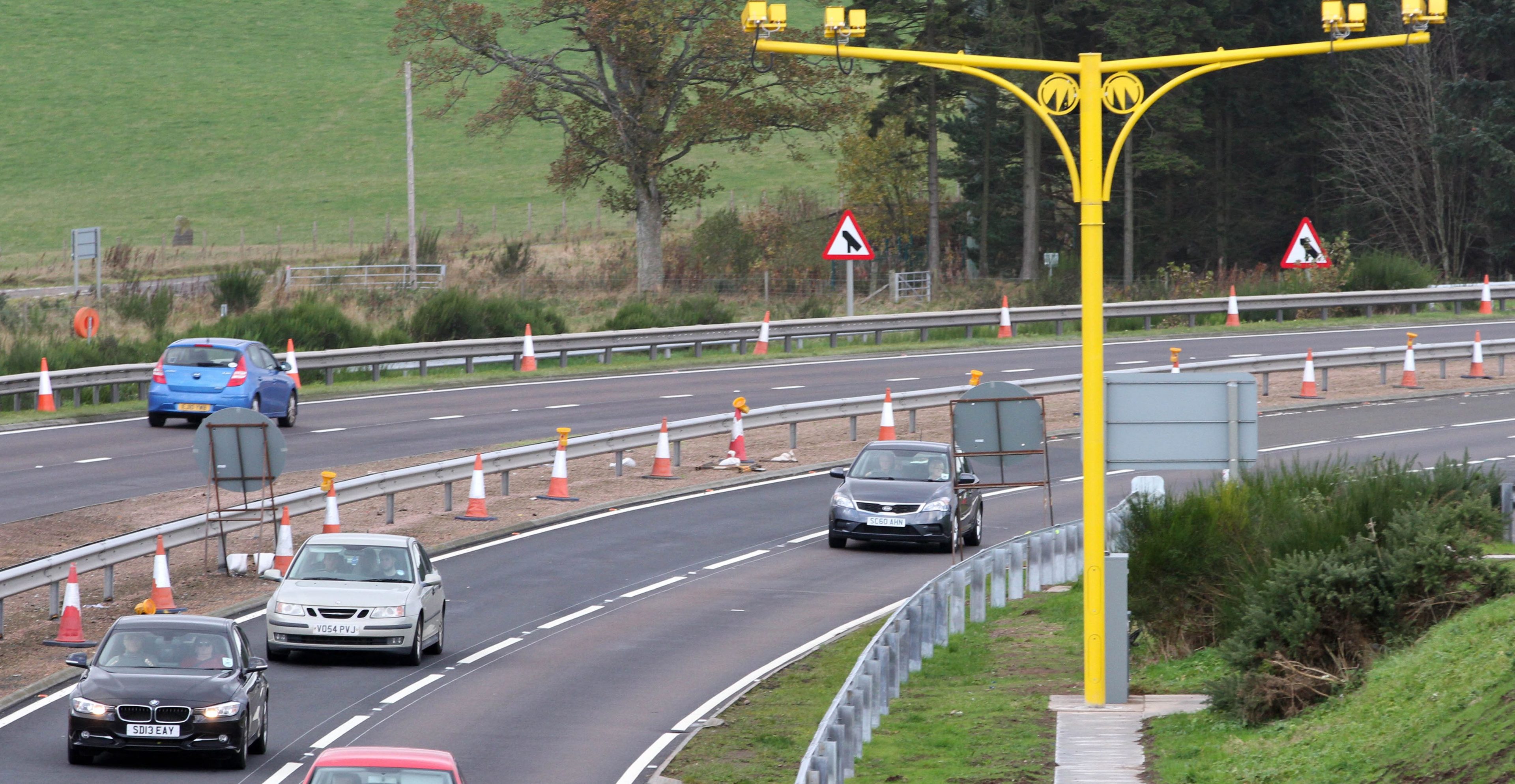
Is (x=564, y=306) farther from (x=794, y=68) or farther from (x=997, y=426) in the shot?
(x=997, y=426)

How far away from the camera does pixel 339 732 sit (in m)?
15.1

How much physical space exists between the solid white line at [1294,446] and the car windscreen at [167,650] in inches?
781

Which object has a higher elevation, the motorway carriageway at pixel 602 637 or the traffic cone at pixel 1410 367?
the traffic cone at pixel 1410 367

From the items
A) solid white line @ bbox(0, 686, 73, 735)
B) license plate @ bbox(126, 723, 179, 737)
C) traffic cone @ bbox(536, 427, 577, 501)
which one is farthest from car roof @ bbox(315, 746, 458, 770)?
traffic cone @ bbox(536, 427, 577, 501)

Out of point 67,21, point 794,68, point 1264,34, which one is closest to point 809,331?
point 794,68

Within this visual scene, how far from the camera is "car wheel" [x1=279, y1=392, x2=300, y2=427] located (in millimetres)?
31297

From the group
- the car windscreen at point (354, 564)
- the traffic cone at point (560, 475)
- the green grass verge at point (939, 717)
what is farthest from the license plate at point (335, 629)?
the traffic cone at point (560, 475)

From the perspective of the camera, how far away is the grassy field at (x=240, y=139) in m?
87.8

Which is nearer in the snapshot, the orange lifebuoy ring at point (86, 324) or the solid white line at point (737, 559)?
the solid white line at point (737, 559)

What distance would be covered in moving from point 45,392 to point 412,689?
61.7ft

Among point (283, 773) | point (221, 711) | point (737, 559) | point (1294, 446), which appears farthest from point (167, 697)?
point (1294, 446)

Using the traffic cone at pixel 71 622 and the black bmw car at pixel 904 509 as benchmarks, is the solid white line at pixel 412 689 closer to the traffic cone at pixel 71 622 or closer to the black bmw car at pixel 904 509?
the traffic cone at pixel 71 622

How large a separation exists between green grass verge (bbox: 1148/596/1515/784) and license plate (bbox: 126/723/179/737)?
289 inches

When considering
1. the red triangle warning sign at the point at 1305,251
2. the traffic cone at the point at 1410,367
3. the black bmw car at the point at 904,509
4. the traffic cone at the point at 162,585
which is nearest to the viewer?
the traffic cone at the point at 162,585
